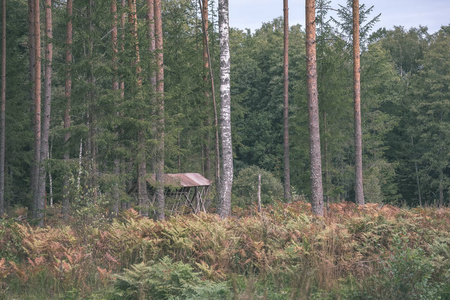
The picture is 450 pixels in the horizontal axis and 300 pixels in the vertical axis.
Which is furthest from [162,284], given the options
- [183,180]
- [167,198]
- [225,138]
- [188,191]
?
[188,191]

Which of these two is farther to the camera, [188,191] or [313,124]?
[188,191]

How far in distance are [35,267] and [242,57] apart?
4188 cm

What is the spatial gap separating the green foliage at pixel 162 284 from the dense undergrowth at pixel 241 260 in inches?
0.6

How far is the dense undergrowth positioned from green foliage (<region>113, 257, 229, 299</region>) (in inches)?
0.6

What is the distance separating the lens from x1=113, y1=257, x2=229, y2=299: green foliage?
6348 millimetres

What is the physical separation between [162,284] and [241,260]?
1.90 metres

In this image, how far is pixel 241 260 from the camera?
805 centimetres

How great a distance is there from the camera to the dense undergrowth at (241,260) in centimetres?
618

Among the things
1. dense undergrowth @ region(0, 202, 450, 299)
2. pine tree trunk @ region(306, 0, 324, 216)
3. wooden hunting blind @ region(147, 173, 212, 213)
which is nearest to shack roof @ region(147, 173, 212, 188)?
wooden hunting blind @ region(147, 173, 212, 213)

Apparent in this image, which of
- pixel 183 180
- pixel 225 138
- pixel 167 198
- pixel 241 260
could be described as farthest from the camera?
pixel 183 180

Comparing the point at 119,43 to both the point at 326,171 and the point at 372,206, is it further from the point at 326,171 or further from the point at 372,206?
the point at 326,171

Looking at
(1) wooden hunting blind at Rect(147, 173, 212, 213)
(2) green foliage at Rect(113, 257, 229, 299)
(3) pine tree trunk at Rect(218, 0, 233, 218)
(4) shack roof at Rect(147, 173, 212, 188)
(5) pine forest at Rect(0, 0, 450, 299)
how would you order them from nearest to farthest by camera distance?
(2) green foliage at Rect(113, 257, 229, 299) → (5) pine forest at Rect(0, 0, 450, 299) → (3) pine tree trunk at Rect(218, 0, 233, 218) → (4) shack roof at Rect(147, 173, 212, 188) → (1) wooden hunting blind at Rect(147, 173, 212, 213)

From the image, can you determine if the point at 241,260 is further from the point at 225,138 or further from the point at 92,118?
the point at 92,118

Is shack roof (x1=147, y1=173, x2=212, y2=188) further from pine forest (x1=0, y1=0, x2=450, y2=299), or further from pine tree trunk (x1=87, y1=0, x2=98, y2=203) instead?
pine tree trunk (x1=87, y1=0, x2=98, y2=203)
